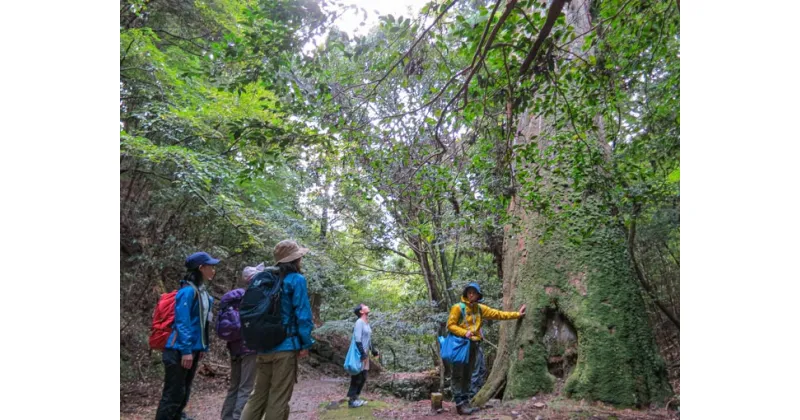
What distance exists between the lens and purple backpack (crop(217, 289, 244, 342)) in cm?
398

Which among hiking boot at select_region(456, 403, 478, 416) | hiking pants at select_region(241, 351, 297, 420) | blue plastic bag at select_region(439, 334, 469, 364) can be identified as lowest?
hiking boot at select_region(456, 403, 478, 416)

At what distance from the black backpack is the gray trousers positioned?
1.24 m

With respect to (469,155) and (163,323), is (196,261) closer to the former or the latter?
(163,323)

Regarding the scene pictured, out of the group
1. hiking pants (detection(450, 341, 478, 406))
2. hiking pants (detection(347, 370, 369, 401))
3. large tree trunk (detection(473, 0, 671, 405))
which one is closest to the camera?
large tree trunk (detection(473, 0, 671, 405))

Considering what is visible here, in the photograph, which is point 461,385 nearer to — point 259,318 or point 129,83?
point 259,318

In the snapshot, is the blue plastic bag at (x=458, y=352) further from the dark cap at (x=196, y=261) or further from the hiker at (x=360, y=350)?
the dark cap at (x=196, y=261)

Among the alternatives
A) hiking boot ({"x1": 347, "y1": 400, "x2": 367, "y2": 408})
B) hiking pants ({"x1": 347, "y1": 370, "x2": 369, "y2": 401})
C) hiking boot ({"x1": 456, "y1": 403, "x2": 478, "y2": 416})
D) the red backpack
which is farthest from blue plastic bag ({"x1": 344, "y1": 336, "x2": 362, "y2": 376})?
the red backpack

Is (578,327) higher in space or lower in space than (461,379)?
higher

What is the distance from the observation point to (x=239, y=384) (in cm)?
404

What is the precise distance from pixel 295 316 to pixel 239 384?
1.66 meters

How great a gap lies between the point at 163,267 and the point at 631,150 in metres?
6.93

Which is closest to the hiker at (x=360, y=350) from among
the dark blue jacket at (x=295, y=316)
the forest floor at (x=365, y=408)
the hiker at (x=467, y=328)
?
the forest floor at (x=365, y=408)

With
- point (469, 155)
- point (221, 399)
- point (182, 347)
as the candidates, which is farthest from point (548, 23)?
point (221, 399)

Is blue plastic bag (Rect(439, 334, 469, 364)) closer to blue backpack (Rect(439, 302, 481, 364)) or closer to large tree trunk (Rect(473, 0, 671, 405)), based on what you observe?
blue backpack (Rect(439, 302, 481, 364))
